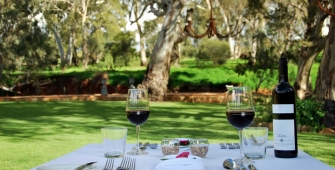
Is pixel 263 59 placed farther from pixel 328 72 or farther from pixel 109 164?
pixel 109 164

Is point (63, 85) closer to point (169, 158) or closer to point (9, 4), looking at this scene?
point (9, 4)

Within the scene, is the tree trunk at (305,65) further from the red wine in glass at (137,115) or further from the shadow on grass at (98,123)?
the red wine in glass at (137,115)

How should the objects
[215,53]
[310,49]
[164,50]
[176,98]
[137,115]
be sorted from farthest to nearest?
[215,53] < [176,98] < [164,50] < [310,49] < [137,115]

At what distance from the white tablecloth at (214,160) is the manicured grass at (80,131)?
331 cm

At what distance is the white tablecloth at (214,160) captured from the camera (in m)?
1.61

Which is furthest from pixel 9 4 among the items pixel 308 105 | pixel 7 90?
pixel 308 105

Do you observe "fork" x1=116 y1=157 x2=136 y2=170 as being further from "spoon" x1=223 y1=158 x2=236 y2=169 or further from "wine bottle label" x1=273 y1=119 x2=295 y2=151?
"wine bottle label" x1=273 y1=119 x2=295 y2=151

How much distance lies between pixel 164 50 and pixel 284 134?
1407 cm

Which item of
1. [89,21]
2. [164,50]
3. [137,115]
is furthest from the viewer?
[89,21]

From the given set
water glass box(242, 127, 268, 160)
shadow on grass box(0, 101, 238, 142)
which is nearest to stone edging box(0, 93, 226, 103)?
shadow on grass box(0, 101, 238, 142)

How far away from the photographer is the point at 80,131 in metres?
8.05

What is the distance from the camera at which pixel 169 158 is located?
161 centimetres

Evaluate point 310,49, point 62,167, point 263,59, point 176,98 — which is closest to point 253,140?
point 62,167

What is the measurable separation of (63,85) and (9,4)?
4.46 meters
